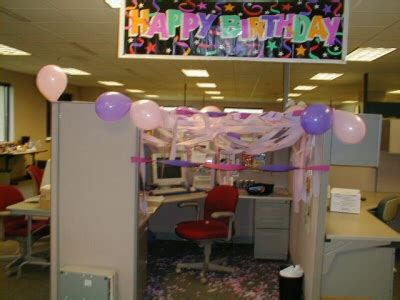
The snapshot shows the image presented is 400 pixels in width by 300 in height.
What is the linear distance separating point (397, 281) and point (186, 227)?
213cm

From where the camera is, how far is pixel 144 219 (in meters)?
2.82

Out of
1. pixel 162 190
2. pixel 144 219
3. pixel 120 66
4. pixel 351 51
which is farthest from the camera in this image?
pixel 120 66

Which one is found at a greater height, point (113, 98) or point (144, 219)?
point (113, 98)

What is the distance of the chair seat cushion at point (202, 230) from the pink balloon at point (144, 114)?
1.52m

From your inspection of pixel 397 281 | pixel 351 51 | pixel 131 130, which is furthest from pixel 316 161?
pixel 351 51


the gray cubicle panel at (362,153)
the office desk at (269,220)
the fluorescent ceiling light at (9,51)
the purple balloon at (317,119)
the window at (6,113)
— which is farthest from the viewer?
the window at (6,113)

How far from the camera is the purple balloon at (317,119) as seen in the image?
223cm

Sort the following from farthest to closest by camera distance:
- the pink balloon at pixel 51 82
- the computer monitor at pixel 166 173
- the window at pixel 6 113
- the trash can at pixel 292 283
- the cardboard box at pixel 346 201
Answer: the window at pixel 6 113
the computer monitor at pixel 166 173
the cardboard box at pixel 346 201
the trash can at pixel 292 283
the pink balloon at pixel 51 82

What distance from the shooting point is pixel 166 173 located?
4.15 meters

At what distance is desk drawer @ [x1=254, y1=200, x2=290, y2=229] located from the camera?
12.7 ft

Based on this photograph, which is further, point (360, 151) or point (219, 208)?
point (219, 208)

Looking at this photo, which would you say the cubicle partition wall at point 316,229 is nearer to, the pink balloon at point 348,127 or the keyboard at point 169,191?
the pink balloon at point 348,127

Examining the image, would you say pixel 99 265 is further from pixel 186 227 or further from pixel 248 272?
pixel 248 272

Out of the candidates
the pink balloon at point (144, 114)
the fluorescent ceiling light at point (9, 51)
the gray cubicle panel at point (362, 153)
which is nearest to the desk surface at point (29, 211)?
the pink balloon at point (144, 114)
